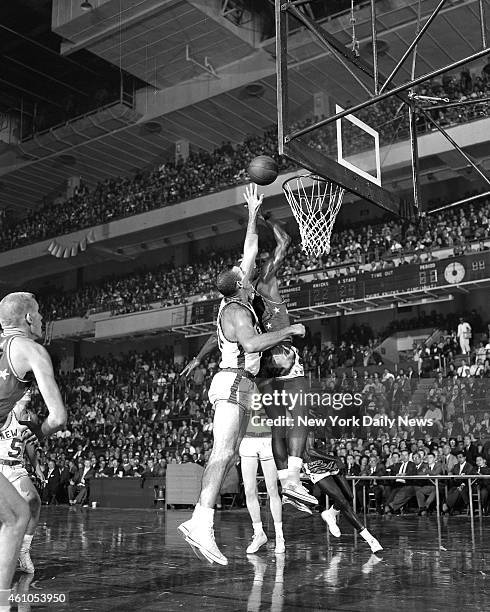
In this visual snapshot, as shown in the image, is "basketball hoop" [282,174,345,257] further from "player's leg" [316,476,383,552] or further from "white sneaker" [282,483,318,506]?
"white sneaker" [282,483,318,506]

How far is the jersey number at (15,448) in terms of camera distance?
5.11 meters

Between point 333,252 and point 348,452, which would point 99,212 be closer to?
point 333,252

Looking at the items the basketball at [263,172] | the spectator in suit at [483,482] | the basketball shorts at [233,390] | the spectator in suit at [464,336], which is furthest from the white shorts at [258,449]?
the spectator in suit at [464,336]

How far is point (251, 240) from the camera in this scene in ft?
21.7

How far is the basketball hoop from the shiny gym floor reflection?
541cm

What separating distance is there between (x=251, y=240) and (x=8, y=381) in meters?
3.20

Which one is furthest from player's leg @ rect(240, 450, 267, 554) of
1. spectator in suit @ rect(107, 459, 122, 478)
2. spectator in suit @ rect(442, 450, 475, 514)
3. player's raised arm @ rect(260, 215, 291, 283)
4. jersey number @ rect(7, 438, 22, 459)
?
spectator in suit @ rect(107, 459, 122, 478)

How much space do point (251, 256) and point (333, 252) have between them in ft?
68.7

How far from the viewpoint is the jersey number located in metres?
5.11

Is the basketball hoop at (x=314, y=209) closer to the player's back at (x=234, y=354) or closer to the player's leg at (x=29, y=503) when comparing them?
the player's back at (x=234, y=354)

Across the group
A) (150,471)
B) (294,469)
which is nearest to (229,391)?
(294,469)

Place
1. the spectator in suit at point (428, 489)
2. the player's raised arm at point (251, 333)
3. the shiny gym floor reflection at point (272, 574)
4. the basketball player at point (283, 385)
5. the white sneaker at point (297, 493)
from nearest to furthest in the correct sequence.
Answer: the shiny gym floor reflection at point (272, 574)
the player's raised arm at point (251, 333)
the white sneaker at point (297, 493)
the basketball player at point (283, 385)
the spectator in suit at point (428, 489)

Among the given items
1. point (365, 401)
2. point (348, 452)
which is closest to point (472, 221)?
point (365, 401)

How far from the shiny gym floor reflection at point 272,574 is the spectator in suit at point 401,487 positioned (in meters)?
5.51
